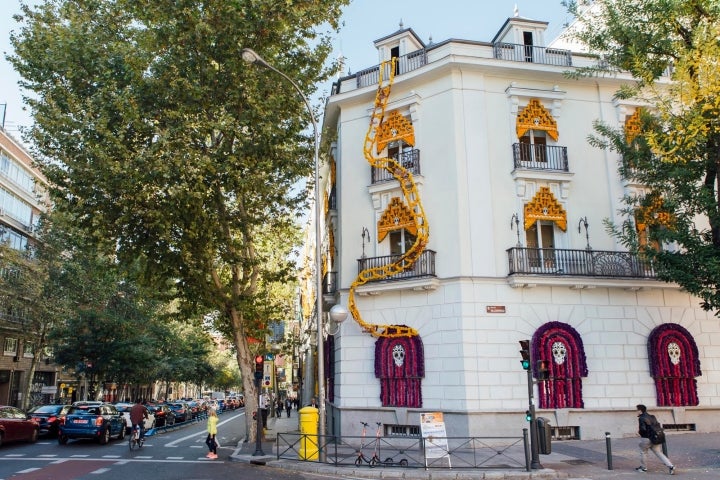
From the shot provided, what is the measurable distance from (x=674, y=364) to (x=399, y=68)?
13.7 meters

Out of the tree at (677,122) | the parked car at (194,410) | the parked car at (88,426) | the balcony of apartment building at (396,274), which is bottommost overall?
the parked car at (194,410)

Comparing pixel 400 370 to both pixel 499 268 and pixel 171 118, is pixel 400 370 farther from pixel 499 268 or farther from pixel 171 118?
pixel 171 118

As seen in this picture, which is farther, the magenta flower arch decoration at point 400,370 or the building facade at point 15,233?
the building facade at point 15,233

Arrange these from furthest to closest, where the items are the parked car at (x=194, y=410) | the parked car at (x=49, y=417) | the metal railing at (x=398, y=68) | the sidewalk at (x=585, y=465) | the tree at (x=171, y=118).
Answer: the parked car at (x=194, y=410)
the parked car at (x=49, y=417)
the metal railing at (x=398, y=68)
the tree at (x=171, y=118)
the sidewalk at (x=585, y=465)

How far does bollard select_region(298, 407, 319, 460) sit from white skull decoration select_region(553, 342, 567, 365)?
779 centimetres

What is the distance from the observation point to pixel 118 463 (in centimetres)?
1559

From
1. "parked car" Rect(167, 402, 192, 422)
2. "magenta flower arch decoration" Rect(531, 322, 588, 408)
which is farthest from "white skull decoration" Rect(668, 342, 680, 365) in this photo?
"parked car" Rect(167, 402, 192, 422)

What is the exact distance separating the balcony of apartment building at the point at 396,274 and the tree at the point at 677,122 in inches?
230

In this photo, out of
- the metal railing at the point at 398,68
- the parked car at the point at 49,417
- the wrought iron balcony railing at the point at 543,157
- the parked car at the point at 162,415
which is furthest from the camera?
the parked car at the point at 162,415

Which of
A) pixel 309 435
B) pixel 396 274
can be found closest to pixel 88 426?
pixel 309 435

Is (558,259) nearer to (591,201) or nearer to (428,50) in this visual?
(591,201)

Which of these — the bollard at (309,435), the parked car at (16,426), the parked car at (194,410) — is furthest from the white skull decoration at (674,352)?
the parked car at (194,410)

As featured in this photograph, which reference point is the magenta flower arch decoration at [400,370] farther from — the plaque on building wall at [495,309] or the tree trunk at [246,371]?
the tree trunk at [246,371]

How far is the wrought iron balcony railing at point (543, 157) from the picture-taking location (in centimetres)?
1983
